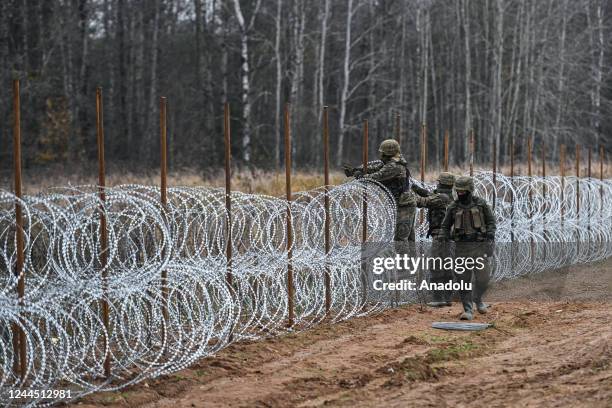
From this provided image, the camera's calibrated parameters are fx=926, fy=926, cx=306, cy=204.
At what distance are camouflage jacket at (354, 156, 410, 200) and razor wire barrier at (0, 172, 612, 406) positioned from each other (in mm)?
183

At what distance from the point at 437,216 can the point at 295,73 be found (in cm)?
1633

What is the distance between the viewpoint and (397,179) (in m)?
12.1

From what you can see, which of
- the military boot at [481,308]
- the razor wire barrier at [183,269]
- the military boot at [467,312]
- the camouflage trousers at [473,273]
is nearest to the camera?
the razor wire barrier at [183,269]

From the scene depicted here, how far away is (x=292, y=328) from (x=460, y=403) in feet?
10.6

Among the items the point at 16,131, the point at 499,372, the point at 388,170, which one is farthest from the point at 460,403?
the point at 388,170

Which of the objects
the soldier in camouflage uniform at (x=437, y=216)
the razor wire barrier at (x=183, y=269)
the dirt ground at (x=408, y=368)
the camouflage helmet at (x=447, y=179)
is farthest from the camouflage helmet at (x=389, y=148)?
the dirt ground at (x=408, y=368)

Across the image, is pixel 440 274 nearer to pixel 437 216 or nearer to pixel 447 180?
pixel 437 216

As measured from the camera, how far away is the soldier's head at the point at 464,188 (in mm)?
11305

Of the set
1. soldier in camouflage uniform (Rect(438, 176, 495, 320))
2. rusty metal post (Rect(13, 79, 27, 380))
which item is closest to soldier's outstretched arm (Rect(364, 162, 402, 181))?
soldier in camouflage uniform (Rect(438, 176, 495, 320))

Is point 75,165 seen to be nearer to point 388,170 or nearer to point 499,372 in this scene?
point 388,170

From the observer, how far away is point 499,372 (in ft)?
27.1

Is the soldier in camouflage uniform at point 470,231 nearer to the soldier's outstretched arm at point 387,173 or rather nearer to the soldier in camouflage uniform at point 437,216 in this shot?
the soldier in camouflage uniform at point 437,216

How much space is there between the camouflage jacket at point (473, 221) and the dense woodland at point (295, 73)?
16.3 metres

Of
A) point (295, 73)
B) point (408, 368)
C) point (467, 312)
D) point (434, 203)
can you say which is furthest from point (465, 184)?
point (295, 73)
